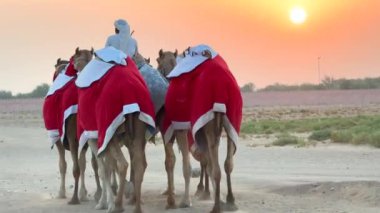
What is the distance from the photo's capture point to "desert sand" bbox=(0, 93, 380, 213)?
13.8 meters

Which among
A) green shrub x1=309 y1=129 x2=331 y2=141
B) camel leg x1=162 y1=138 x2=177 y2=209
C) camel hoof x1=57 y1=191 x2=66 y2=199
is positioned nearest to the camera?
camel leg x1=162 y1=138 x2=177 y2=209

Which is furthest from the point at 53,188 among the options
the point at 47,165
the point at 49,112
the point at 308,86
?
the point at 308,86

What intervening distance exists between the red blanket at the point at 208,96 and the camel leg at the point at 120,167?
3.73 ft

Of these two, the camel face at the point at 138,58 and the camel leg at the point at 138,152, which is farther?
the camel face at the point at 138,58

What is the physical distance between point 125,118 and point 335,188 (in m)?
5.09

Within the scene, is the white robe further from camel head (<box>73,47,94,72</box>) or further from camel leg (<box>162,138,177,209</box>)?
camel leg (<box>162,138,177,209</box>)

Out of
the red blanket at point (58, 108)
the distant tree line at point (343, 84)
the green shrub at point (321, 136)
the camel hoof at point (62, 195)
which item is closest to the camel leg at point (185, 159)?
the red blanket at point (58, 108)

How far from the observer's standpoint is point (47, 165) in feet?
83.2

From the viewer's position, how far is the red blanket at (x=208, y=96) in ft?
40.3

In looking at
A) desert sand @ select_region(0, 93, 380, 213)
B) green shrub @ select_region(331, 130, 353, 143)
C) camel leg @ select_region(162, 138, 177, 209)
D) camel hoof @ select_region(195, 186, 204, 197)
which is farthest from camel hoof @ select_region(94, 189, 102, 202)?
green shrub @ select_region(331, 130, 353, 143)

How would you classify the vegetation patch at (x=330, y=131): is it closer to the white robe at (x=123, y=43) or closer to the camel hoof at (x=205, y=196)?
the camel hoof at (x=205, y=196)

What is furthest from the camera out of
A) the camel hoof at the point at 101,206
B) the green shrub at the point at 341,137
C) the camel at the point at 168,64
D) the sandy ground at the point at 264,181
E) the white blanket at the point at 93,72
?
the green shrub at the point at 341,137

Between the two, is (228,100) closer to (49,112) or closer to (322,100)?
(49,112)

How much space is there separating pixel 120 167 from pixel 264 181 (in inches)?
248
